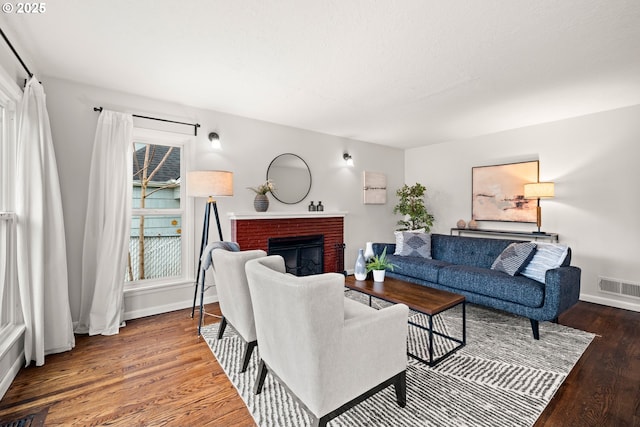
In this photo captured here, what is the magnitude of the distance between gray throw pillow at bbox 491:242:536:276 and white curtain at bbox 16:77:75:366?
14.1 ft

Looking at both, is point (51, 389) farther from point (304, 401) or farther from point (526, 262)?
point (526, 262)

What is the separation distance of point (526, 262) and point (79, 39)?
4.47 metres

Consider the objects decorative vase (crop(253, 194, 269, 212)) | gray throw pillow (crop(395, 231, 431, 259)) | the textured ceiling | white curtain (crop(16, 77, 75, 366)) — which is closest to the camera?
the textured ceiling

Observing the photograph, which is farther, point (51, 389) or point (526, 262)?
point (526, 262)

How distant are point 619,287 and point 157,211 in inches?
225

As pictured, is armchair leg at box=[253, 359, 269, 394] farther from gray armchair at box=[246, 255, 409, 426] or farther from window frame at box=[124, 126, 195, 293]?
Answer: window frame at box=[124, 126, 195, 293]

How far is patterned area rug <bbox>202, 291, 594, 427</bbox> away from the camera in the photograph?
167 centimetres


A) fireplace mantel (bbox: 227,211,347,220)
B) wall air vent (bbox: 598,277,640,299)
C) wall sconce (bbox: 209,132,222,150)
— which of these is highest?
A: wall sconce (bbox: 209,132,222,150)

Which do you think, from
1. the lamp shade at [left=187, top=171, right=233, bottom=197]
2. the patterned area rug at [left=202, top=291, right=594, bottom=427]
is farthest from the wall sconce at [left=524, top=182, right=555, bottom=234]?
the lamp shade at [left=187, top=171, right=233, bottom=197]

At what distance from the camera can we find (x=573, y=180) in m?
3.94

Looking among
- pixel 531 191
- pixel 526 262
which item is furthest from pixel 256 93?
pixel 531 191

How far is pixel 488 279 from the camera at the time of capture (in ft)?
9.92

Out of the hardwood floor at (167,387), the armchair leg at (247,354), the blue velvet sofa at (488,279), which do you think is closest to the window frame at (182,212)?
the hardwood floor at (167,387)

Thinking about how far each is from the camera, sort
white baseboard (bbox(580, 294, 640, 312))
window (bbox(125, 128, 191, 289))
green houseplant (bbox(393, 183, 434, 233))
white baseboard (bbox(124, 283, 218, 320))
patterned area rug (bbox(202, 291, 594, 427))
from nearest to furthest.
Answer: patterned area rug (bbox(202, 291, 594, 427)), white baseboard (bbox(124, 283, 218, 320)), window (bbox(125, 128, 191, 289)), white baseboard (bbox(580, 294, 640, 312)), green houseplant (bbox(393, 183, 434, 233))
